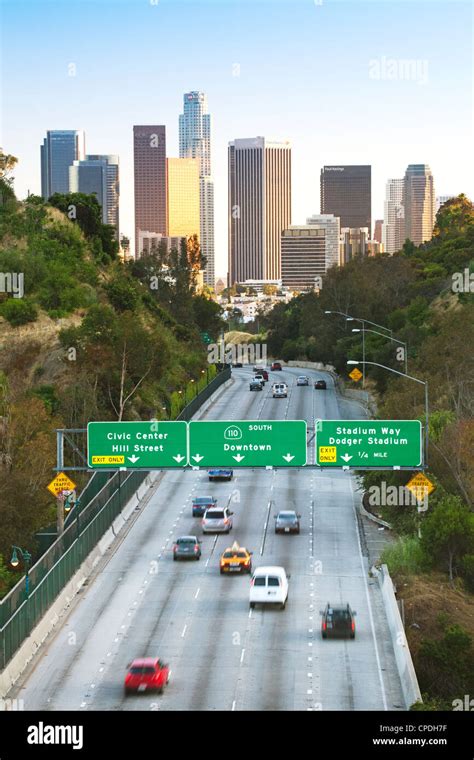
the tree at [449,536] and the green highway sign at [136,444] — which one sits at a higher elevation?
the green highway sign at [136,444]

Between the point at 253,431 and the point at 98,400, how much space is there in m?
34.7

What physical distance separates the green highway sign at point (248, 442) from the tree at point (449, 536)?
8457 mm

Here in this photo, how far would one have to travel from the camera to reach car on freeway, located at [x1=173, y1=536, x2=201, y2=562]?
5206 centimetres

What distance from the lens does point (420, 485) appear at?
50812mm

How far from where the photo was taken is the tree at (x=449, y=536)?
164ft

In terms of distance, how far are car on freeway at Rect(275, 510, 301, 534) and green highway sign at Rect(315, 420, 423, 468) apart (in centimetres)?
1278

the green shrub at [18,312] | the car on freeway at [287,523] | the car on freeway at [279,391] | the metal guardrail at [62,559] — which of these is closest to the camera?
the metal guardrail at [62,559]

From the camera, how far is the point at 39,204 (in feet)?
408

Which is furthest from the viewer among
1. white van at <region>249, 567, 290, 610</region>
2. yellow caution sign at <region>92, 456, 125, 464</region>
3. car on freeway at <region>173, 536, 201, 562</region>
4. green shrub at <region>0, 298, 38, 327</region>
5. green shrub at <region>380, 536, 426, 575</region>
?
green shrub at <region>0, 298, 38, 327</region>

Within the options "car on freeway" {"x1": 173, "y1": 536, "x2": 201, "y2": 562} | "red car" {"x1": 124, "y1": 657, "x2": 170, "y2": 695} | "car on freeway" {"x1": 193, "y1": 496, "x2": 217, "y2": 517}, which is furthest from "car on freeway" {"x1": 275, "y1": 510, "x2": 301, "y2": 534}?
"red car" {"x1": 124, "y1": 657, "x2": 170, "y2": 695}

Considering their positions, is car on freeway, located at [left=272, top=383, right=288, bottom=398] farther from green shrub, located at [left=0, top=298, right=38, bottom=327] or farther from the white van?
the white van

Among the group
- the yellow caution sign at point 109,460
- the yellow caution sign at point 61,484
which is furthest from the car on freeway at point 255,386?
the yellow caution sign at point 61,484

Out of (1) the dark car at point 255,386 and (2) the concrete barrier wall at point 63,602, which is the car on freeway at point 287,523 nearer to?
(2) the concrete barrier wall at point 63,602

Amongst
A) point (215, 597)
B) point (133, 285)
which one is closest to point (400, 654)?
point (215, 597)
